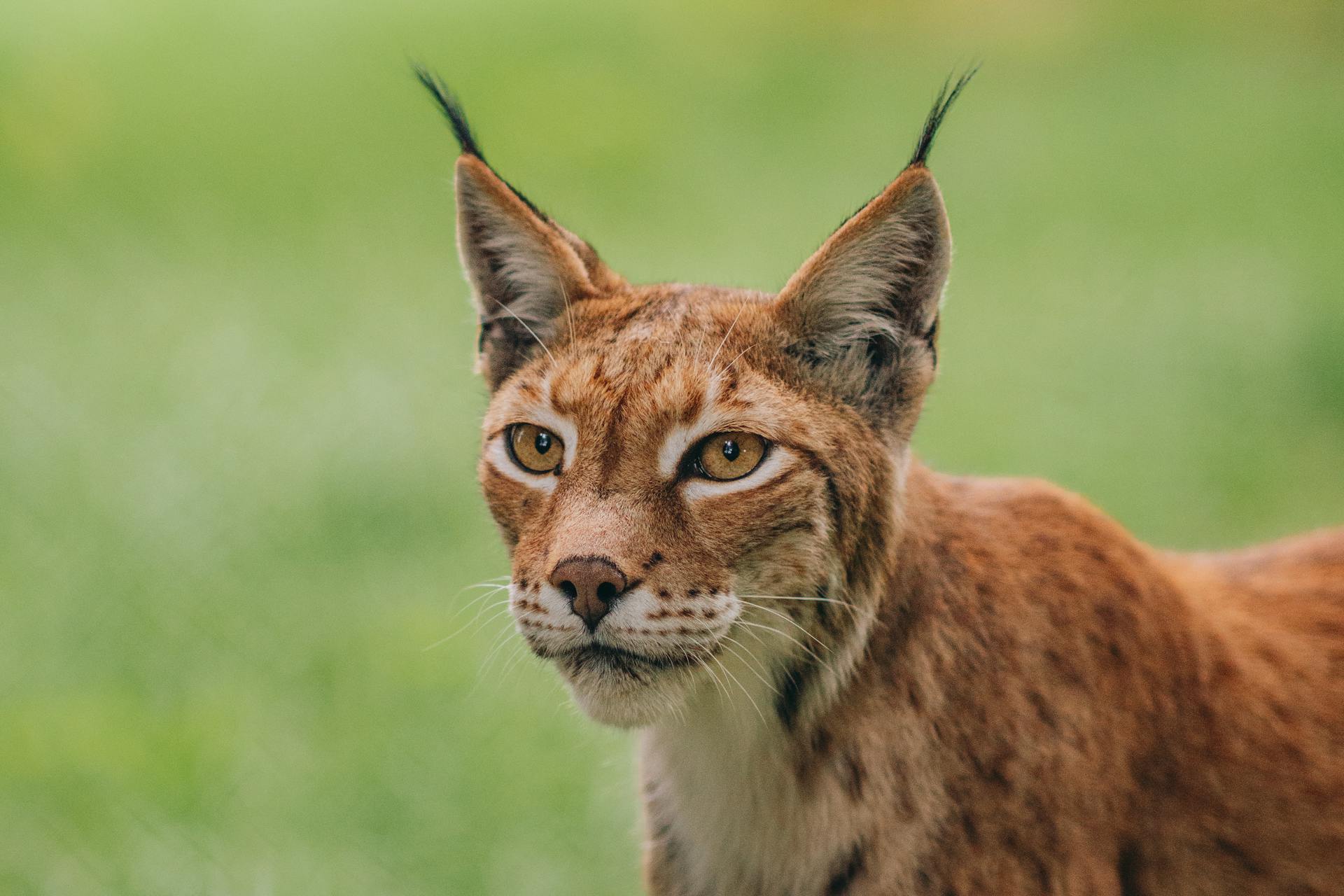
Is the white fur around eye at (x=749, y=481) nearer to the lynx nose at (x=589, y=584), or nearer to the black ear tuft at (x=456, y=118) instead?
the lynx nose at (x=589, y=584)

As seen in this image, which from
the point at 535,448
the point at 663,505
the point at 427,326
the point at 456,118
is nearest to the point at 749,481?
the point at 663,505

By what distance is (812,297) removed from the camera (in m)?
3.71

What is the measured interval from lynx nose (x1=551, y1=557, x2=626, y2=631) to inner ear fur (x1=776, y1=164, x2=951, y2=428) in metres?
0.82

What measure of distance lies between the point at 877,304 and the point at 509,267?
3.44ft

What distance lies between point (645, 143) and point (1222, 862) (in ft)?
33.4

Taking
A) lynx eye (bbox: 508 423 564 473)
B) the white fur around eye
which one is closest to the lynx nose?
the white fur around eye

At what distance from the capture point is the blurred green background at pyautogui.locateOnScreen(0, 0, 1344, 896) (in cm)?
572

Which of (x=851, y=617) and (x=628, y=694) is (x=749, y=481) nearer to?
(x=851, y=617)

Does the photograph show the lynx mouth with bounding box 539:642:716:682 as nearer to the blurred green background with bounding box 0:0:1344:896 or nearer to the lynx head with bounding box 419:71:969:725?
the lynx head with bounding box 419:71:969:725

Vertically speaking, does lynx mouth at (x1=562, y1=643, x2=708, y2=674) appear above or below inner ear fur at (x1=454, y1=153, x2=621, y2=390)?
below

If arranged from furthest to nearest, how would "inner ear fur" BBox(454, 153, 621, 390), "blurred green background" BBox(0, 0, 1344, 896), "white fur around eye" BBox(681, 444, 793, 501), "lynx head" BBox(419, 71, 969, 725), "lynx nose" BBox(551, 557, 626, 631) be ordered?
1. "blurred green background" BBox(0, 0, 1344, 896)
2. "inner ear fur" BBox(454, 153, 621, 390)
3. "white fur around eye" BBox(681, 444, 793, 501)
4. "lynx head" BBox(419, 71, 969, 725)
5. "lynx nose" BBox(551, 557, 626, 631)

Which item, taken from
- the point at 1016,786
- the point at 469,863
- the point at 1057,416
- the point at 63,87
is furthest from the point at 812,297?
the point at 63,87

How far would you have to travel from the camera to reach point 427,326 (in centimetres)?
1012

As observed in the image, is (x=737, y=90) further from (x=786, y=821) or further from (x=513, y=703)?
(x=786, y=821)
